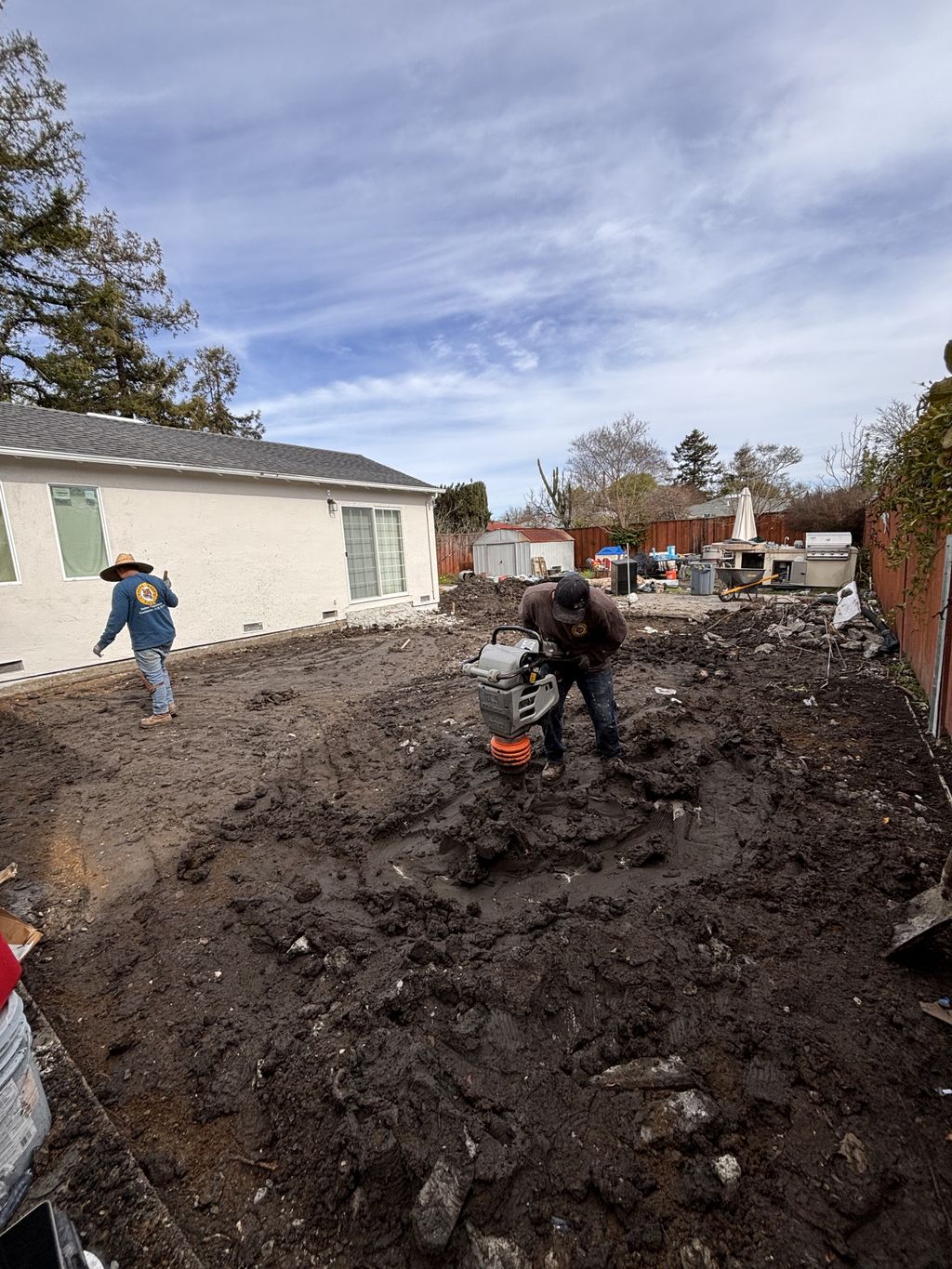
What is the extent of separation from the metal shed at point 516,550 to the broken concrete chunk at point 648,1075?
17519 millimetres

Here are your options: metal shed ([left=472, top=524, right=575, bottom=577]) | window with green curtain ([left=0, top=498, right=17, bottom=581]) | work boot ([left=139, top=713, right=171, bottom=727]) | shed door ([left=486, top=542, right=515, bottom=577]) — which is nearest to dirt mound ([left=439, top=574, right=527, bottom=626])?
shed door ([left=486, top=542, right=515, bottom=577])

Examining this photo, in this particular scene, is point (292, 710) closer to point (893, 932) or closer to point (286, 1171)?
point (286, 1171)

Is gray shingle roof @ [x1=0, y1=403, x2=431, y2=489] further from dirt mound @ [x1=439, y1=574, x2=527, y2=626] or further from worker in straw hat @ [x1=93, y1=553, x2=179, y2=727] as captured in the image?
dirt mound @ [x1=439, y1=574, x2=527, y2=626]

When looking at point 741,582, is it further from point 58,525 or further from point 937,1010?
point 58,525

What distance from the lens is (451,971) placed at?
84.4 inches

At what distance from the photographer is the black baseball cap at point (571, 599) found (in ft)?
10.7

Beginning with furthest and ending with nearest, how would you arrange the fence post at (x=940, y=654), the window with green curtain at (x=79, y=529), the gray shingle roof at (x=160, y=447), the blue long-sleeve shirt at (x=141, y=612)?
1. the gray shingle roof at (x=160, y=447)
2. the window with green curtain at (x=79, y=529)
3. the blue long-sleeve shirt at (x=141, y=612)
4. the fence post at (x=940, y=654)

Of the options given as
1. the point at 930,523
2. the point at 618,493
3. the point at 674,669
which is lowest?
the point at 674,669

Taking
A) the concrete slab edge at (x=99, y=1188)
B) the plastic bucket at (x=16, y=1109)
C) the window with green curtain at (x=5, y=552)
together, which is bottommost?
the concrete slab edge at (x=99, y=1188)

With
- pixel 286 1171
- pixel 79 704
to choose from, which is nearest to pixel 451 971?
pixel 286 1171

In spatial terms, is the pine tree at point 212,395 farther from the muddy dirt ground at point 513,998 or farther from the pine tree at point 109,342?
the muddy dirt ground at point 513,998

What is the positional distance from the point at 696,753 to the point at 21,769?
5581 mm

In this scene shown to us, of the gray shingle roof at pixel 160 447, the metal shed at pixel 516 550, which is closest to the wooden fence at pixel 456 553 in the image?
the metal shed at pixel 516 550

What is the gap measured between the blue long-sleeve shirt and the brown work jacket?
4.02m
